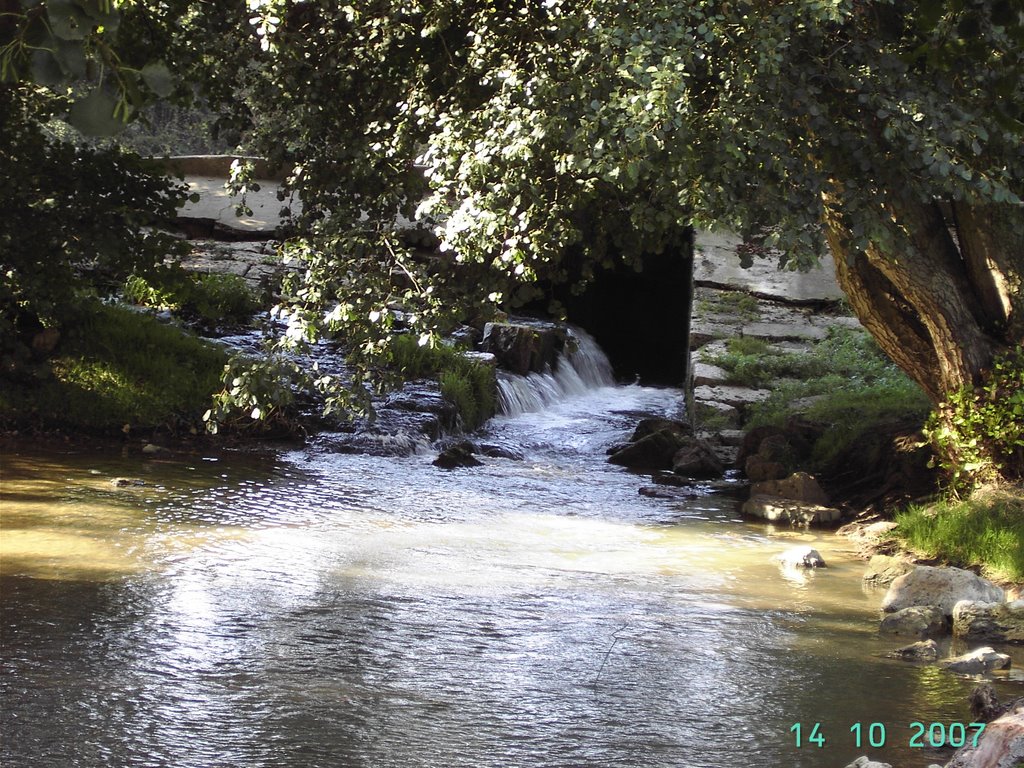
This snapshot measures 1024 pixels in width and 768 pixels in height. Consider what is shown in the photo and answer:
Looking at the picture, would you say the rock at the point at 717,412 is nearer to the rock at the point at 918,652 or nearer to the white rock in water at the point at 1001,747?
the rock at the point at 918,652

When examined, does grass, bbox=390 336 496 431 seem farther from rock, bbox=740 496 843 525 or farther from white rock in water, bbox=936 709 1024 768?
white rock in water, bbox=936 709 1024 768

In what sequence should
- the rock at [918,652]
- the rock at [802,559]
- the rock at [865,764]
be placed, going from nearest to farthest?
the rock at [865,764], the rock at [918,652], the rock at [802,559]

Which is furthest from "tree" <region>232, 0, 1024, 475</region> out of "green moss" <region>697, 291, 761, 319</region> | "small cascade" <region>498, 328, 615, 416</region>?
"green moss" <region>697, 291, 761, 319</region>

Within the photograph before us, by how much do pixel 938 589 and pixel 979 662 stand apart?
1043mm

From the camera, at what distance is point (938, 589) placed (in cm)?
628

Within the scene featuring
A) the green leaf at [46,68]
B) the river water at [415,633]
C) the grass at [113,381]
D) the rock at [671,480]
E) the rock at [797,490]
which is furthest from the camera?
the grass at [113,381]

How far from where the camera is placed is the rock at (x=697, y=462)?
34.1 ft

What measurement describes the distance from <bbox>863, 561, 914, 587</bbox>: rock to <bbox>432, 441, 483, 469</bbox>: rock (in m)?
4.02

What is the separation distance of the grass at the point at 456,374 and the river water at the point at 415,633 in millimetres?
2960

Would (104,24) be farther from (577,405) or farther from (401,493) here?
(577,405)

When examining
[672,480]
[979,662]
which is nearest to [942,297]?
[979,662]

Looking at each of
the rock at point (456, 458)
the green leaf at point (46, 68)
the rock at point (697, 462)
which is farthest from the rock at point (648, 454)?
the green leaf at point (46, 68)

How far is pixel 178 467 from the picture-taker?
30.7ft

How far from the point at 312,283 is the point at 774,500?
4139 millimetres
